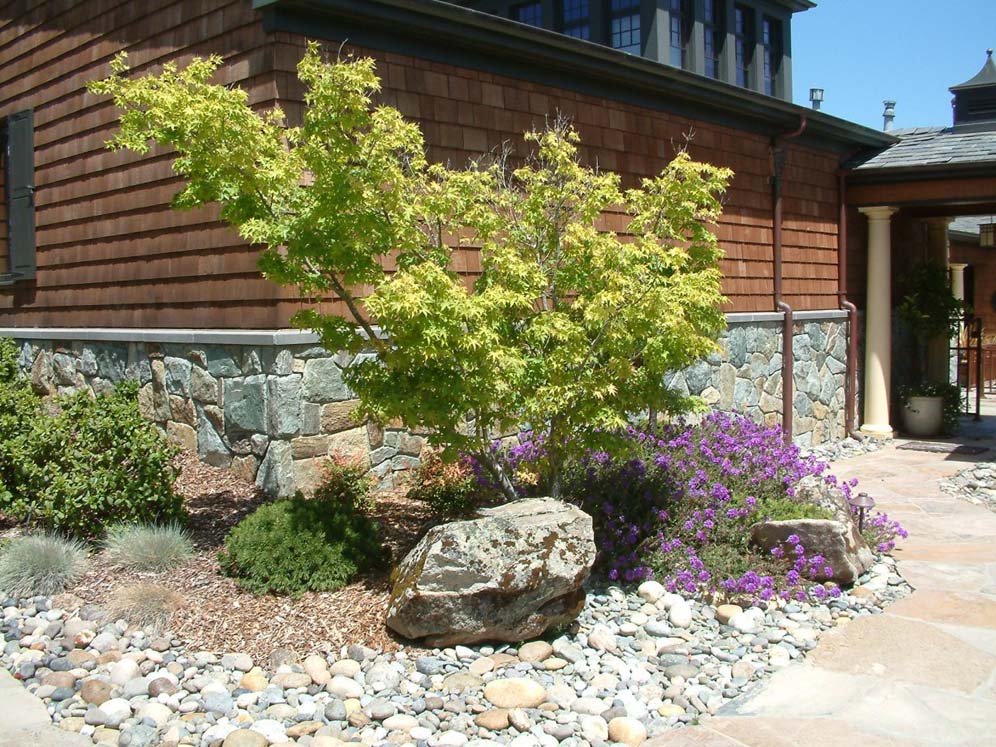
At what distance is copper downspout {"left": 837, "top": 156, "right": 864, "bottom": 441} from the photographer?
1175 centimetres

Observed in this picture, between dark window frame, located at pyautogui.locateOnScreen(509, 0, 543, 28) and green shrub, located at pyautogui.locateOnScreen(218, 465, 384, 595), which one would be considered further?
dark window frame, located at pyautogui.locateOnScreen(509, 0, 543, 28)

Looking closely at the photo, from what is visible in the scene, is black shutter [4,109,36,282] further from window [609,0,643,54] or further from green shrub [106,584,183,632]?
window [609,0,643,54]

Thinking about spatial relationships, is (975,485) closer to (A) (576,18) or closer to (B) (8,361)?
(A) (576,18)

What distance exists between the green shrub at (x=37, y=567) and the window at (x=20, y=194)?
5.29 metres

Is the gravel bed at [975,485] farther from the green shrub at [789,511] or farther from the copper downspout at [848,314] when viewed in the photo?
the green shrub at [789,511]

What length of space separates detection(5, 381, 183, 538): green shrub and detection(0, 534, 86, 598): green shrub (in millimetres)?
344

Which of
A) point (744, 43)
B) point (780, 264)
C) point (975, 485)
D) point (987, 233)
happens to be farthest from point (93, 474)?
point (987, 233)

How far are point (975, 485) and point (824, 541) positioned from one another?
158 inches

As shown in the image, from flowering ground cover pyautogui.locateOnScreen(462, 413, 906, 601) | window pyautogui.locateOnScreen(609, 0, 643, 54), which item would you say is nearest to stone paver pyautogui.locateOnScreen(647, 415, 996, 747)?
flowering ground cover pyautogui.locateOnScreen(462, 413, 906, 601)

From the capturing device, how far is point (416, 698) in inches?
162

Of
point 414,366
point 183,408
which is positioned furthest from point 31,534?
point 414,366

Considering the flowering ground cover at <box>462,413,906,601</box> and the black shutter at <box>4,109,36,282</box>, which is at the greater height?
the black shutter at <box>4,109,36,282</box>

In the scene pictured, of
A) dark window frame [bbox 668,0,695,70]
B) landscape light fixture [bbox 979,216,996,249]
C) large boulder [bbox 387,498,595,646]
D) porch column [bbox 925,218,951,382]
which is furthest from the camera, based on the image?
landscape light fixture [bbox 979,216,996,249]

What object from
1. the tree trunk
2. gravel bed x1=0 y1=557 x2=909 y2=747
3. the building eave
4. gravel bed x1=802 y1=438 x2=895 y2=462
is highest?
the building eave
